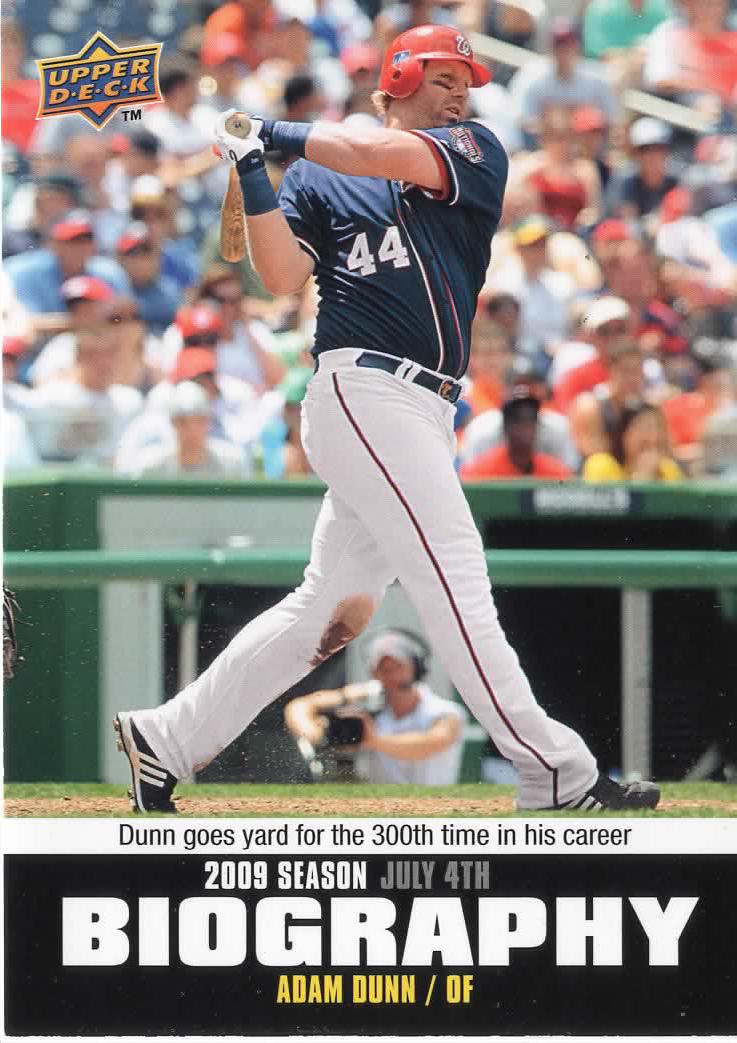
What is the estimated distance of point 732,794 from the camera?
3791 millimetres

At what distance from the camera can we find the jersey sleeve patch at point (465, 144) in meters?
3.33

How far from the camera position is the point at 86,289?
186 inches

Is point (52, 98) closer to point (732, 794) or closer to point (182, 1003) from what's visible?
point (182, 1003)

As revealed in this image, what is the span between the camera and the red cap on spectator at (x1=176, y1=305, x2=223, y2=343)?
4906 millimetres

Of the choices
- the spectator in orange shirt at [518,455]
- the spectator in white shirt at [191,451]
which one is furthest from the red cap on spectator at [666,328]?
the spectator in white shirt at [191,451]

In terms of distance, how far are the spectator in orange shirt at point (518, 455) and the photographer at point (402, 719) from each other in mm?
661

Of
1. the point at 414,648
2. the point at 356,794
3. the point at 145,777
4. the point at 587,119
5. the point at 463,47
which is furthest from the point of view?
the point at 587,119

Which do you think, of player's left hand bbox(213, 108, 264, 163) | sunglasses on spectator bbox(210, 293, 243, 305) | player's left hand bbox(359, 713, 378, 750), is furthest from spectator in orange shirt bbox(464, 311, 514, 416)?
player's left hand bbox(213, 108, 264, 163)

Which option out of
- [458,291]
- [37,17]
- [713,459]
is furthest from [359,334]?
[713,459]

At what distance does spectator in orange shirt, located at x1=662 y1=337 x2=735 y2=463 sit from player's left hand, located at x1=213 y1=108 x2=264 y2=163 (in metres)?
2.05

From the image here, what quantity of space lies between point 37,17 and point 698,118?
2.36 meters

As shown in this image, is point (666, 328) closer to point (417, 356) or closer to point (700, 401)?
point (700, 401)

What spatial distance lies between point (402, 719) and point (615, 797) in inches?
30.6

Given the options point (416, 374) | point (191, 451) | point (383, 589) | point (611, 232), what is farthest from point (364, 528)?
point (611, 232)
